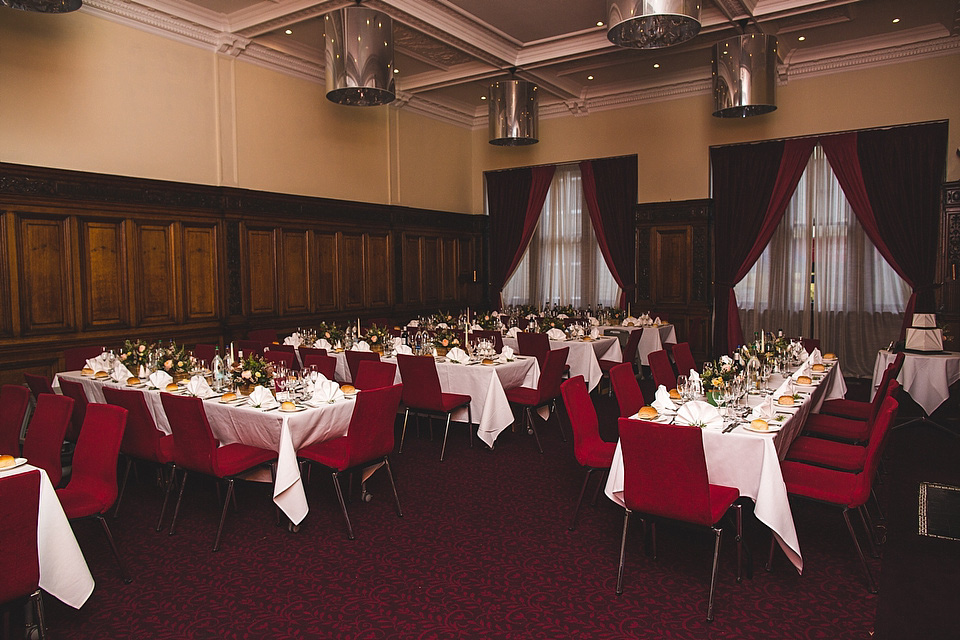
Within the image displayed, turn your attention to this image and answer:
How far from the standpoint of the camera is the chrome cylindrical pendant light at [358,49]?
21.7ft

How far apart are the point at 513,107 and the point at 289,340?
14.4ft

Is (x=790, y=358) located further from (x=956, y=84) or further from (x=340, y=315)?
(x=340, y=315)

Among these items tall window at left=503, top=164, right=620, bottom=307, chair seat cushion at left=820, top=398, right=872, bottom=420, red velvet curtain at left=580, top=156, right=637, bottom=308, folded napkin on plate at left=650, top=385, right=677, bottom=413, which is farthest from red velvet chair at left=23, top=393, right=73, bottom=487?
tall window at left=503, top=164, right=620, bottom=307

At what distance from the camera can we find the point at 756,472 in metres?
3.77

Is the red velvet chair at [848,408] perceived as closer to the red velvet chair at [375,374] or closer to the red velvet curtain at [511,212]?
the red velvet chair at [375,374]

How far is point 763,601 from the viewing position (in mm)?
3605

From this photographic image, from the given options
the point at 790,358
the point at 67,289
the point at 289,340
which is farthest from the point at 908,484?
the point at 67,289

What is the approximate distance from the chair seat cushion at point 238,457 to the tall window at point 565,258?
9.06m

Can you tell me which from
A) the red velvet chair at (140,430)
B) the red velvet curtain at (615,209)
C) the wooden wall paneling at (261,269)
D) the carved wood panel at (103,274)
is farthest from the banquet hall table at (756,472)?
the red velvet curtain at (615,209)

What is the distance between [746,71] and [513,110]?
Result: 296 centimetres

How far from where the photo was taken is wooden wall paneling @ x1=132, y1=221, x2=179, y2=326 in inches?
320

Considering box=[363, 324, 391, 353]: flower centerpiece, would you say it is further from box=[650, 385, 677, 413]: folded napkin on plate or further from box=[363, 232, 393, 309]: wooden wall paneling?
box=[650, 385, 677, 413]: folded napkin on plate

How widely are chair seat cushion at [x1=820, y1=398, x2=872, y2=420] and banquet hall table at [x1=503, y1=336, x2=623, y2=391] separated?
9.23ft

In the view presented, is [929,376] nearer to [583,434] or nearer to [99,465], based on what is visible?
[583,434]
